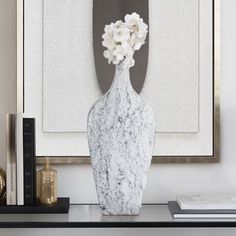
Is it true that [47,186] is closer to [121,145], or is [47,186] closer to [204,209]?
[121,145]

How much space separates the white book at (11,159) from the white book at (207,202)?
0.35 metres

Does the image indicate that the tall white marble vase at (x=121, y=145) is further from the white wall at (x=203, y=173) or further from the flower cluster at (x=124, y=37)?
the white wall at (x=203, y=173)

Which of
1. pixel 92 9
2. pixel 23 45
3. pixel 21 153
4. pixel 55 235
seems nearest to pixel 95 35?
pixel 92 9

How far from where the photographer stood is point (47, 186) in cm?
110

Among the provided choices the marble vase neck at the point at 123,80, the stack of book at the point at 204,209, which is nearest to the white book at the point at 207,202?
the stack of book at the point at 204,209

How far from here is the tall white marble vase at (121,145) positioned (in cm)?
104

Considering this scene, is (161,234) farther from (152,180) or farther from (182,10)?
(182,10)

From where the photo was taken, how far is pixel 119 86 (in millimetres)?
1054

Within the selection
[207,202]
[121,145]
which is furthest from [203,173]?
[121,145]

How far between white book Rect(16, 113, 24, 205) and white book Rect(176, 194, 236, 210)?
0.33 meters

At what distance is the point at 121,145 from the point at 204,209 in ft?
0.69

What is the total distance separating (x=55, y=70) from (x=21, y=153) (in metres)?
0.22

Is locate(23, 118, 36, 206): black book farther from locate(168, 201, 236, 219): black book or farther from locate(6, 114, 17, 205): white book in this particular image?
locate(168, 201, 236, 219): black book

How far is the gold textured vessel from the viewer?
3.59 feet
